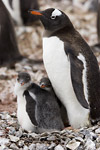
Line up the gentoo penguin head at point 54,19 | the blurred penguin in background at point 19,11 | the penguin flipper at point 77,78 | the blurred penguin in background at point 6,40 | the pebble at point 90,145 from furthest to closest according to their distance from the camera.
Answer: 1. the blurred penguin in background at point 19,11
2. the blurred penguin in background at point 6,40
3. the gentoo penguin head at point 54,19
4. the penguin flipper at point 77,78
5. the pebble at point 90,145

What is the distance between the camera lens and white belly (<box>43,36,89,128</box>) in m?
3.76

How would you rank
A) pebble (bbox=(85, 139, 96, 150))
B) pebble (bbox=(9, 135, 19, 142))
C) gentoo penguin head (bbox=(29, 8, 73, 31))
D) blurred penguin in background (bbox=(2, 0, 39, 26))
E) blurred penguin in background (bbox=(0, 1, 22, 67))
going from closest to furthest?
1. pebble (bbox=(85, 139, 96, 150))
2. pebble (bbox=(9, 135, 19, 142))
3. gentoo penguin head (bbox=(29, 8, 73, 31))
4. blurred penguin in background (bbox=(0, 1, 22, 67))
5. blurred penguin in background (bbox=(2, 0, 39, 26))

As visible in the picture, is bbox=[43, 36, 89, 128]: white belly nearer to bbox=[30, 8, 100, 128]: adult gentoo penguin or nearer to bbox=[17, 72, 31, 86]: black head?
bbox=[30, 8, 100, 128]: adult gentoo penguin

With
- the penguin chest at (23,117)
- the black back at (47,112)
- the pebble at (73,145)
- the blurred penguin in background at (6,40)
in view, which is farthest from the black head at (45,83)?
the blurred penguin in background at (6,40)

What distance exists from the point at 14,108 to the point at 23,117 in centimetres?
107

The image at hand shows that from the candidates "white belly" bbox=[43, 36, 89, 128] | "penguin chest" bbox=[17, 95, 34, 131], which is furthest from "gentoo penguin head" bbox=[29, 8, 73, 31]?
"penguin chest" bbox=[17, 95, 34, 131]

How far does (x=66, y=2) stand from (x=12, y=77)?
5776 millimetres

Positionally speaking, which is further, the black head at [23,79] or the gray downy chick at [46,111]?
the black head at [23,79]

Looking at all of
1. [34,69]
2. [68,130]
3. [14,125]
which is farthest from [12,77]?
[68,130]

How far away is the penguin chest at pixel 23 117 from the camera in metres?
3.71

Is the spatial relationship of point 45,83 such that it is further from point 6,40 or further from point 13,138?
point 6,40

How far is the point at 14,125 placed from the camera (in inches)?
154

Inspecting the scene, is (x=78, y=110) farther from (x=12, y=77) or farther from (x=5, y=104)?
(x=12, y=77)

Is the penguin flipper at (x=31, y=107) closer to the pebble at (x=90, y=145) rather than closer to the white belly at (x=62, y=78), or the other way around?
the white belly at (x=62, y=78)
